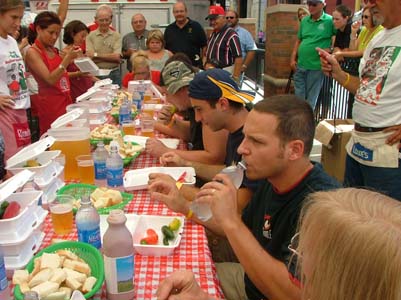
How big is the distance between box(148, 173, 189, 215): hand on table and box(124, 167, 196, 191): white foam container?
15 cm

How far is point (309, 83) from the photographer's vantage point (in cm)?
646

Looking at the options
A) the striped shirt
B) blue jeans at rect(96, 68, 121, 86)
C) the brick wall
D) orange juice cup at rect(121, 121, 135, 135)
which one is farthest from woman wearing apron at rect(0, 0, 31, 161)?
the brick wall

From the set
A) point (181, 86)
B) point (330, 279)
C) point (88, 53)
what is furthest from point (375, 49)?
point (88, 53)

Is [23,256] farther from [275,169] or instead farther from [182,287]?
[275,169]

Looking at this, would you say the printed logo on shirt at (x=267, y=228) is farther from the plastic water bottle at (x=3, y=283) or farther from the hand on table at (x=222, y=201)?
the plastic water bottle at (x=3, y=283)

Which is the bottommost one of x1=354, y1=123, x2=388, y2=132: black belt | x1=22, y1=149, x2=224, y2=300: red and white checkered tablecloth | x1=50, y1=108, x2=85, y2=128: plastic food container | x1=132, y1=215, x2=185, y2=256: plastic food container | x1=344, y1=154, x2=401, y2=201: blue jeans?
x1=344, y1=154, x2=401, y2=201: blue jeans

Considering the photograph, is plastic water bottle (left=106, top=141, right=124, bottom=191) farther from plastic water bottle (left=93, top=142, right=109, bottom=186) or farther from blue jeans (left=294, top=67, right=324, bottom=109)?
blue jeans (left=294, top=67, right=324, bottom=109)

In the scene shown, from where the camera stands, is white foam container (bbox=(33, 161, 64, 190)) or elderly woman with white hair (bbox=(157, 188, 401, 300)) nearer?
elderly woman with white hair (bbox=(157, 188, 401, 300))

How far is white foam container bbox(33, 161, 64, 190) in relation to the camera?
1.94 m

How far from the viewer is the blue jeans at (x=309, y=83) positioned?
20.9ft

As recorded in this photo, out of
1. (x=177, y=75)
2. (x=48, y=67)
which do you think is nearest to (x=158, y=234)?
(x=177, y=75)

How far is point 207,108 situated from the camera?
251 centimetres

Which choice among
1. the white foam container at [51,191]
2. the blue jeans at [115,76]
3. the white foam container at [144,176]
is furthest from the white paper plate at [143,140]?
the blue jeans at [115,76]

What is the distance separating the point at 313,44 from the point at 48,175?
5.19 meters
